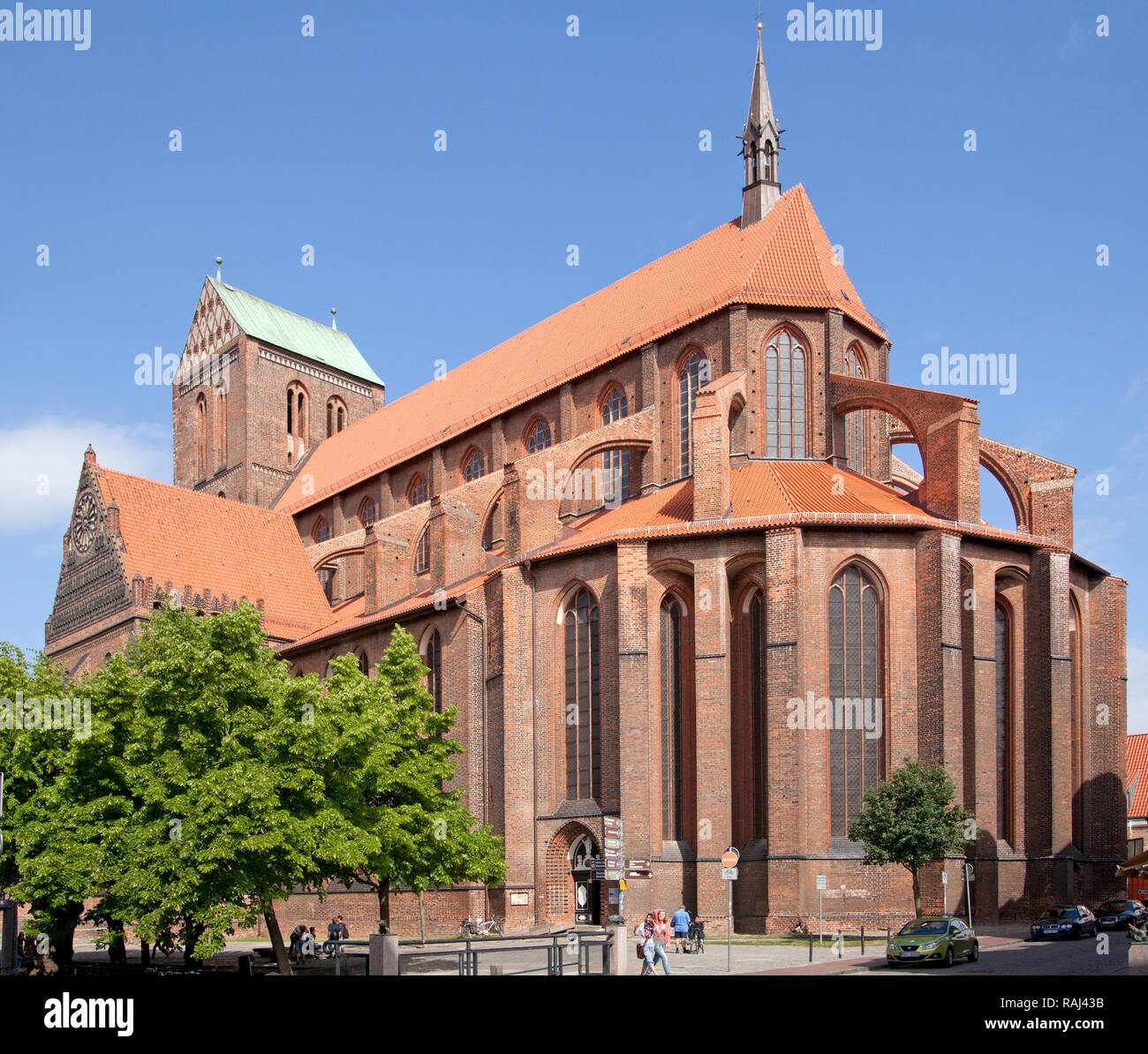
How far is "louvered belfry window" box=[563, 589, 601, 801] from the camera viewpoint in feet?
135

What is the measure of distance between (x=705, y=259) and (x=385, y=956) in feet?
102

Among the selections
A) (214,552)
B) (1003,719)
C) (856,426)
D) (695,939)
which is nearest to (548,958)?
(695,939)

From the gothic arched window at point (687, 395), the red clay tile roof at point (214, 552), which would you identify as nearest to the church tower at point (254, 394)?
the red clay tile roof at point (214, 552)

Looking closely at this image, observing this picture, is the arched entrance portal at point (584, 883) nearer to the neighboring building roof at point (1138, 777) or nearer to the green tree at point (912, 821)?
the green tree at point (912, 821)

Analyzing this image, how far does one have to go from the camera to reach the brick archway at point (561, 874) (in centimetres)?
4112

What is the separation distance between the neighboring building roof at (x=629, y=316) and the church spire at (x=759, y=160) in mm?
533

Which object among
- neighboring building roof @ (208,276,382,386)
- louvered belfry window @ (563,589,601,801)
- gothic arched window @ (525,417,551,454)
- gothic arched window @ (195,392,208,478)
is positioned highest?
neighboring building roof @ (208,276,382,386)

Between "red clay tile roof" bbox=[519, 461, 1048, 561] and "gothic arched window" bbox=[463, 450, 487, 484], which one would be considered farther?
"gothic arched window" bbox=[463, 450, 487, 484]

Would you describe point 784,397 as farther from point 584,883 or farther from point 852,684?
point 584,883

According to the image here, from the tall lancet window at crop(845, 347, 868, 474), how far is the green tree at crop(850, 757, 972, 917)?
13.5m

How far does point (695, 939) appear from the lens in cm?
3388

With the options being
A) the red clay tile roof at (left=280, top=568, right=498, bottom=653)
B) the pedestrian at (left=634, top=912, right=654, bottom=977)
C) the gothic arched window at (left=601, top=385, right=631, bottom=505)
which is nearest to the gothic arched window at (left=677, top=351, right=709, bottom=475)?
the gothic arched window at (left=601, top=385, right=631, bottom=505)

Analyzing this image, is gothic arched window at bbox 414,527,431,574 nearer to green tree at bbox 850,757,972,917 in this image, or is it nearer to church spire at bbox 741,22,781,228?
church spire at bbox 741,22,781,228

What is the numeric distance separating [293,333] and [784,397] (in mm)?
37865
